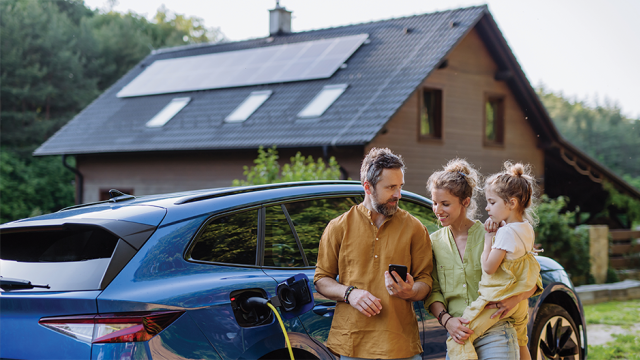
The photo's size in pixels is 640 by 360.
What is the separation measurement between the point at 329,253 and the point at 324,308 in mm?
446

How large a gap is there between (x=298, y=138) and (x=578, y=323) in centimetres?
1099

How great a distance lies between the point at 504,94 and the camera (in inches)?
773

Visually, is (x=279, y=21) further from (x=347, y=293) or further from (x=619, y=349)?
(x=347, y=293)

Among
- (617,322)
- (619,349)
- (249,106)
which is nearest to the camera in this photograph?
(619,349)

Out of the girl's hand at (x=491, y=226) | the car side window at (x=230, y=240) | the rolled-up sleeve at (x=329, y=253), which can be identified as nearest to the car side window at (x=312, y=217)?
the car side window at (x=230, y=240)

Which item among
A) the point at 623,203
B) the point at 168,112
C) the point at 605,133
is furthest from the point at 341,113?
the point at 605,133

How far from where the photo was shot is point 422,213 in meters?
4.53

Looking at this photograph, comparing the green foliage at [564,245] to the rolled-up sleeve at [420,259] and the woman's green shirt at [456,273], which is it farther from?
the rolled-up sleeve at [420,259]

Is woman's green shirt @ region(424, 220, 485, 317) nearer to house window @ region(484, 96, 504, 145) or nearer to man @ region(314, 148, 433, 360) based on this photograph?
man @ region(314, 148, 433, 360)

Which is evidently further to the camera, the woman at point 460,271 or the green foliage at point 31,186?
the green foliage at point 31,186

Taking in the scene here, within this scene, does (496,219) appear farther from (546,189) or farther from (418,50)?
(546,189)

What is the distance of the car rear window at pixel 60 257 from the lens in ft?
9.73

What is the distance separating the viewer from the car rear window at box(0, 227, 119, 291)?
117 inches

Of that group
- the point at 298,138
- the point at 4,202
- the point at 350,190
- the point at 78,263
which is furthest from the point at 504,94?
the point at 4,202
